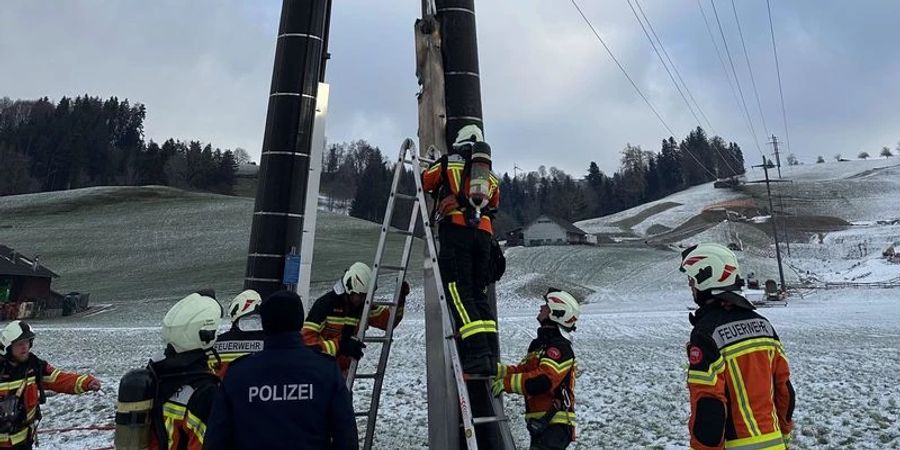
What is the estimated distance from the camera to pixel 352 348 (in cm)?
529

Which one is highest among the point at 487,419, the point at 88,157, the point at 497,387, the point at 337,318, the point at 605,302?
the point at 88,157

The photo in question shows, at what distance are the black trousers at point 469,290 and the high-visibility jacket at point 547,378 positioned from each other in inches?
19.1

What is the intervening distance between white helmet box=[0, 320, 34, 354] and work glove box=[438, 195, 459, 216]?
4.60 m

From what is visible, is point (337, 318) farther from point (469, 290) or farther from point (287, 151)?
point (287, 151)

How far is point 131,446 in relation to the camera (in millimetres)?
3477

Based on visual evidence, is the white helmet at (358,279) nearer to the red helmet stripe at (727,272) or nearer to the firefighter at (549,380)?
the firefighter at (549,380)

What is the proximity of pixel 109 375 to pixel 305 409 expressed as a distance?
1430 cm

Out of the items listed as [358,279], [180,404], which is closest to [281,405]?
[180,404]

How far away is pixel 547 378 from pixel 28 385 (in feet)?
17.7

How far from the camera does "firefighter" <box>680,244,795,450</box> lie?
378 cm

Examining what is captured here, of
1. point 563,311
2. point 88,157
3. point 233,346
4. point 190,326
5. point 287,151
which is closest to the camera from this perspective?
point 190,326

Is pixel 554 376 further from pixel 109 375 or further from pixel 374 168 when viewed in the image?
pixel 374 168

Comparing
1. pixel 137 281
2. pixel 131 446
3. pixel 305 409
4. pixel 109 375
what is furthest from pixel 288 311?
pixel 137 281

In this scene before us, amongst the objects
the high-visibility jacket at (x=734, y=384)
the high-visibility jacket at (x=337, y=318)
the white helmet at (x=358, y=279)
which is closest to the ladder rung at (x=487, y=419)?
the high-visibility jacket at (x=337, y=318)
